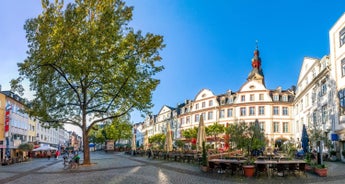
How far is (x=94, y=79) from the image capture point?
3038cm

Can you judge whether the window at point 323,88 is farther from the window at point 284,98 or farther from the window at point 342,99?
the window at point 284,98

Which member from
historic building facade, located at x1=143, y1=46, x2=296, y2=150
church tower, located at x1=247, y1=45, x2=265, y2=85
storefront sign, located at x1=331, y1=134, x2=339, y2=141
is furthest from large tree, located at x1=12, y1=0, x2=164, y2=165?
church tower, located at x1=247, y1=45, x2=265, y2=85

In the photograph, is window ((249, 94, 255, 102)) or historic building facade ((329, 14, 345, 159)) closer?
historic building facade ((329, 14, 345, 159))

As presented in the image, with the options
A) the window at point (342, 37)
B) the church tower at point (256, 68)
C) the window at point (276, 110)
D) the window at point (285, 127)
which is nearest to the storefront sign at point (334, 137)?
the window at point (342, 37)

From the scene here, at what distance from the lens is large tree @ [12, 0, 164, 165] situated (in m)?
25.8

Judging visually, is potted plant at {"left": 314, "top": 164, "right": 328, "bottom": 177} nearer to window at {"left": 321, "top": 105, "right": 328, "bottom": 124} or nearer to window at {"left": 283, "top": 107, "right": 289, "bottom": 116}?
window at {"left": 321, "top": 105, "right": 328, "bottom": 124}

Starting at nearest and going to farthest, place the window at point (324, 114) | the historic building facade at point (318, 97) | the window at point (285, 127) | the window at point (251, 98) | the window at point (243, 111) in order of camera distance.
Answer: the historic building facade at point (318, 97) → the window at point (324, 114) → the window at point (285, 127) → the window at point (251, 98) → the window at point (243, 111)

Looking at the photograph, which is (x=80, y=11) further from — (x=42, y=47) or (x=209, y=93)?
(x=209, y=93)

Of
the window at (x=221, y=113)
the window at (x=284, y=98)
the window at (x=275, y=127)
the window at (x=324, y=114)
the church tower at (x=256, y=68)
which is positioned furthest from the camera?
the church tower at (x=256, y=68)

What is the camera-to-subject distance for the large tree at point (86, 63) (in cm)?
2578

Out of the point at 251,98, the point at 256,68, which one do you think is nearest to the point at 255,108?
the point at 251,98

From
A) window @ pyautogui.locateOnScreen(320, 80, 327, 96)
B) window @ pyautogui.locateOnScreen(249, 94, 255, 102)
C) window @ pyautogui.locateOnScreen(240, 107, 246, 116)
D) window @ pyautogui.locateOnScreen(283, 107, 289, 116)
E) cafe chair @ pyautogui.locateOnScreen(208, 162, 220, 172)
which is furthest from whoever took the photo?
window @ pyautogui.locateOnScreen(240, 107, 246, 116)

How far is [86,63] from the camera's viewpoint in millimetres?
26344

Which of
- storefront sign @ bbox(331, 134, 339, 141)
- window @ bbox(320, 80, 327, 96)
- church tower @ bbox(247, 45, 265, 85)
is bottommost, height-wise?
storefront sign @ bbox(331, 134, 339, 141)
